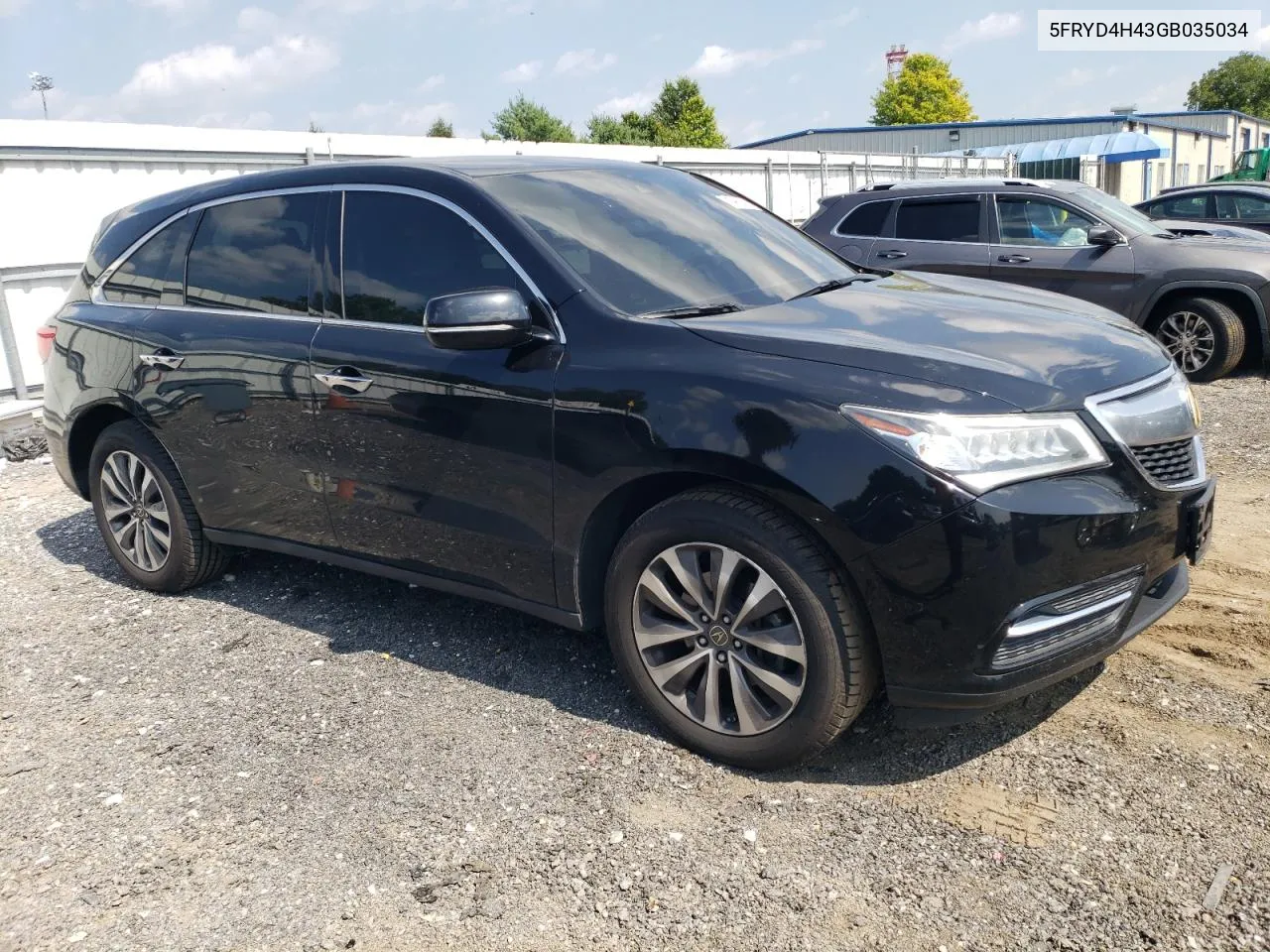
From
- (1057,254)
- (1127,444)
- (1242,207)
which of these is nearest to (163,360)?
(1127,444)

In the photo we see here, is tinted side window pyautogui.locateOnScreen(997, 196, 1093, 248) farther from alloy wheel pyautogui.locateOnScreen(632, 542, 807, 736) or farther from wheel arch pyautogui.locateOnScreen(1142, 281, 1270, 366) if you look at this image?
alloy wheel pyautogui.locateOnScreen(632, 542, 807, 736)

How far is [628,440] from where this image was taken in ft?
10.3

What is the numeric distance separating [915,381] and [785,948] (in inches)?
57.6

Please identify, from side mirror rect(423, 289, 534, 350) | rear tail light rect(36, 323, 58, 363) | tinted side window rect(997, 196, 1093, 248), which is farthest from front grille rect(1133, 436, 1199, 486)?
tinted side window rect(997, 196, 1093, 248)

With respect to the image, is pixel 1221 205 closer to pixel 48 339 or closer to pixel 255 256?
pixel 255 256

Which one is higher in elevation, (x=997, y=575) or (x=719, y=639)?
(x=997, y=575)

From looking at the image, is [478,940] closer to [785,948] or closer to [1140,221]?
[785,948]

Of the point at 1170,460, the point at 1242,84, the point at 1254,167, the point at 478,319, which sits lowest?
the point at 1170,460

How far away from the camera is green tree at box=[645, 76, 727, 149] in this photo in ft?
184

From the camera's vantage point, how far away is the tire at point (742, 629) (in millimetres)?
2877

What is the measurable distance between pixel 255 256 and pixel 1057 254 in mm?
7268

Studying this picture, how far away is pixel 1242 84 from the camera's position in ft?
251

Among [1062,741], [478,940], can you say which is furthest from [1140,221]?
[478,940]

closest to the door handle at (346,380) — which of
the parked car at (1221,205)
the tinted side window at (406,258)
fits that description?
the tinted side window at (406,258)
